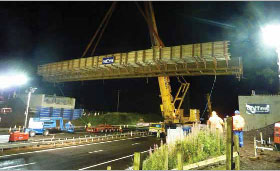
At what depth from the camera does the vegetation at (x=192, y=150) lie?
7.99 meters

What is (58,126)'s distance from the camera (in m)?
26.4

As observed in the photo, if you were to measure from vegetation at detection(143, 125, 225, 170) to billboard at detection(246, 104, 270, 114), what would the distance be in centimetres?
1422

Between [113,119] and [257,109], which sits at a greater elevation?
[257,109]

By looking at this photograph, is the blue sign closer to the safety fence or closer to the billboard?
the billboard

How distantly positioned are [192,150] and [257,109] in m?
16.6

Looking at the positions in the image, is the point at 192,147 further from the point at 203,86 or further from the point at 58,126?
the point at 203,86

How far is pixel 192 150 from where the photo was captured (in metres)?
8.73

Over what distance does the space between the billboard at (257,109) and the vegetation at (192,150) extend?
46.7ft

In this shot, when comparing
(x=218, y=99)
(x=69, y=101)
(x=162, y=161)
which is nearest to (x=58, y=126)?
(x=69, y=101)

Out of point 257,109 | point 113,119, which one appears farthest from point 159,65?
point 113,119

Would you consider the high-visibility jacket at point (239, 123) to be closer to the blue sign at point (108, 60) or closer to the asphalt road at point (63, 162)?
the asphalt road at point (63, 162)

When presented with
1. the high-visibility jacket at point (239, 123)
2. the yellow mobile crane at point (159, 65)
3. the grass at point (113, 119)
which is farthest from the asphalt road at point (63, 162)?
the grass at point (113, 119)

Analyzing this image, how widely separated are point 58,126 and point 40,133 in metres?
3.32

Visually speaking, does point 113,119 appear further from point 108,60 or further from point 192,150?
point 192,150
